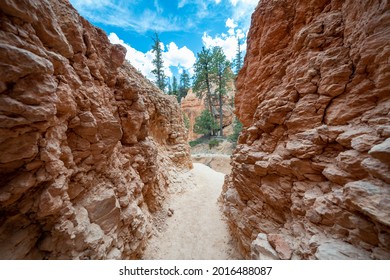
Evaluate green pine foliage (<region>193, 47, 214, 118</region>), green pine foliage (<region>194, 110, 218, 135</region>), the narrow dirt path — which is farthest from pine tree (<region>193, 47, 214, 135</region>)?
the narrow dirt path

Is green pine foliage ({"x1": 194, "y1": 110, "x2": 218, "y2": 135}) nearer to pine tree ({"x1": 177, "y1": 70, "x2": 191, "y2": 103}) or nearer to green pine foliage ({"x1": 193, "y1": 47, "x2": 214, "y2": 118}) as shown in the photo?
green pine foliage ({"x1": 193, "y1": 47, "x2": 214, "y2": 118})

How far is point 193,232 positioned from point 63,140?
7.84m

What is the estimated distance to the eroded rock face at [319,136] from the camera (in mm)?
2918

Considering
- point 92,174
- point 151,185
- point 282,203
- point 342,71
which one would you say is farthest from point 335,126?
point 151,185

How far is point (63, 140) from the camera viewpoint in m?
4.48

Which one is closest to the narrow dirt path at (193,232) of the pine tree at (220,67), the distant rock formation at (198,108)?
the pine tree at (220,67)

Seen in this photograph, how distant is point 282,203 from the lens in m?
4.88

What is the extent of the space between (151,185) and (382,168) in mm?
9574

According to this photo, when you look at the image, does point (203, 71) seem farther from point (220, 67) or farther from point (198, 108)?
point (198, 108)

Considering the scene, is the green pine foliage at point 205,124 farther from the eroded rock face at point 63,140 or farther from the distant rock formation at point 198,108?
the eroded rock face at point 63,140

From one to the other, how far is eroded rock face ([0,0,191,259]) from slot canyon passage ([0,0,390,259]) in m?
0.03

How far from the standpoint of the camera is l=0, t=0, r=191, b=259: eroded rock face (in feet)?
10.2

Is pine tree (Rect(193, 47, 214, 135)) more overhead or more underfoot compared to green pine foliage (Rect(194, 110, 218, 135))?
more overhead

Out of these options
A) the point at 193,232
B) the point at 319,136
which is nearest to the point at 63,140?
the point at 319,136
